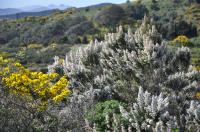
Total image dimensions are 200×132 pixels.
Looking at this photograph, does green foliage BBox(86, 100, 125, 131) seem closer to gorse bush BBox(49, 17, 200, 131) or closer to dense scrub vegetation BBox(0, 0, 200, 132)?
dense scrub vegetation BBox(0, 0, 200, 132)

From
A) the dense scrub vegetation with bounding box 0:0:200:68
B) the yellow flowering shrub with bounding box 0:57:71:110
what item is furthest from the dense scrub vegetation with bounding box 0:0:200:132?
the dense scrub vegetation with bounding box 0:0:200:68

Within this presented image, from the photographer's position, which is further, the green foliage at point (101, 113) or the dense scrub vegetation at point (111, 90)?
the green foliage at point (101, 113)

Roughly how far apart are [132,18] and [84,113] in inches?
2702

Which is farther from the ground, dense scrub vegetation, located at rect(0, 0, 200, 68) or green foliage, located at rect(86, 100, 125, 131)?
green foliage, located at rect(86, 100, 125, 131)

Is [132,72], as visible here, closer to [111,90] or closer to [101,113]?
[111,90]

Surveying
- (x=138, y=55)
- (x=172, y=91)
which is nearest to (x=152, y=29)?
(x=138, y=55)

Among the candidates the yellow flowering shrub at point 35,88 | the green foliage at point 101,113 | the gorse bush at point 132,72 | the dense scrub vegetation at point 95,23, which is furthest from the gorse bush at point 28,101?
the dense scrub vegetation at point 95,23

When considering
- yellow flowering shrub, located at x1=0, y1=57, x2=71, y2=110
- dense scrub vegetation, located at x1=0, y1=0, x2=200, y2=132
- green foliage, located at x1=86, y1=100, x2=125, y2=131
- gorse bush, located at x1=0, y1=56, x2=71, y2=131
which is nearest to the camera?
dense scrub vegetation, located at x1=0, y1=0, x2=200, y2=132

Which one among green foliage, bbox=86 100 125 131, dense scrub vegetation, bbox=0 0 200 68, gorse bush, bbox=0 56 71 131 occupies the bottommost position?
dense scrub vegetation, bbox=0 0 200 68

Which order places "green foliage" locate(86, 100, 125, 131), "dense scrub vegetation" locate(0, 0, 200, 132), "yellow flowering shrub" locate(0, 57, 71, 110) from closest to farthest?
"dense scrub vegetation" locate(0, 0, 200, 132)
"green foliage" locate(86, 100, 125, 131)
"yellow flowering shrub" locate(0, 57, 71, 110)

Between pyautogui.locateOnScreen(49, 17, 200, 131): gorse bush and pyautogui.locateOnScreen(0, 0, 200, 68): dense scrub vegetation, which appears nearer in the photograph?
pyautogui.locateOnScreen(49, 17, 200, 131): gorse bush

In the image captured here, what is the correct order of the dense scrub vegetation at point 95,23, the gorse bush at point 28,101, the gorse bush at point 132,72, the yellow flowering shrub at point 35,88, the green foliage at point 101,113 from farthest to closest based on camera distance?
1. the dense scrub vegetation at point 95,23
2. the gorse bush at point 132,72
3. the yellow flowering shrub at point 35,88
4. the green foliage at point 101,113
5. the gorse bush at point 28,101

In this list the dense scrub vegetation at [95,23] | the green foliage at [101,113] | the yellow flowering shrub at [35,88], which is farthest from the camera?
the dense scrub vegetation at [95,23]

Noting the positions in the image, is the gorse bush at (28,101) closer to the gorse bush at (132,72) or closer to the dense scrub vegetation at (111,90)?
the dense scrub vegetation at (111,90)
